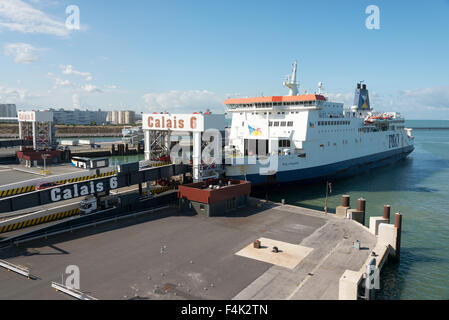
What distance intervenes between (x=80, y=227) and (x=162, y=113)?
12837 millimetres

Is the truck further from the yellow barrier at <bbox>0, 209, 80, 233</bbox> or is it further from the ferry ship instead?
the ferry ship

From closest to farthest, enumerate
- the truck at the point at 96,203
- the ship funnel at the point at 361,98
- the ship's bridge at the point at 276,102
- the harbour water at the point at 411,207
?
1. the harbour water at the point at 411,207
2. the truck at the point at 96,203
3. the ship's bridge at the point at 276,102
4. the ship funnel at the point at 361,98

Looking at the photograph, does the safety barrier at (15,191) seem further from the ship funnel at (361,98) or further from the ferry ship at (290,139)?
the ship funnel at (361,98)

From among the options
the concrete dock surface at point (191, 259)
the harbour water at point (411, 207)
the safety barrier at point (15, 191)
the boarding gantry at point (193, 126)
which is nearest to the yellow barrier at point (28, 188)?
the safety barrier at point (15, 191)

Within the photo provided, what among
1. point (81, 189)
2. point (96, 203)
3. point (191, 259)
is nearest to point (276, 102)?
point (96, 203)

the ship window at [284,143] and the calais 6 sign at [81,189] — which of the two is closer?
the calais 6 sign at [81,189]

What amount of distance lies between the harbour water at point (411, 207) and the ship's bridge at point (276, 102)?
10657 millimetres

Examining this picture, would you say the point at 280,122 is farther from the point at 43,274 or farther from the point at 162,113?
the point at 43,274

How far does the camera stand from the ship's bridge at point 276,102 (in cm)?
3828

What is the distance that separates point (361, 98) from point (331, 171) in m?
26.3

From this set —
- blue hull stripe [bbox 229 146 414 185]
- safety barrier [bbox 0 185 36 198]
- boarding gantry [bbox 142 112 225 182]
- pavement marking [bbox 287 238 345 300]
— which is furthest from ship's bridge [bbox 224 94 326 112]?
safety barrier [bbox 0 185 36 198]

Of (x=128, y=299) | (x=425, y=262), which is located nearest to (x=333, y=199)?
(x=425, y=262)

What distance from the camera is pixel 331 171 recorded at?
44562mm

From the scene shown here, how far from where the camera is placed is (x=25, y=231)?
18734 millimetres
